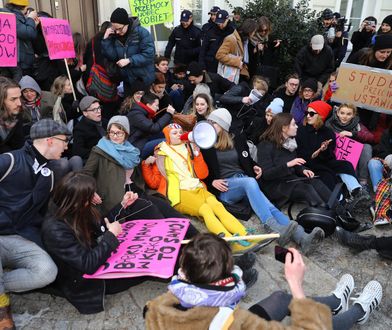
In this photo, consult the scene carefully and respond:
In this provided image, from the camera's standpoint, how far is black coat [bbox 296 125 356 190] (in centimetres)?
496

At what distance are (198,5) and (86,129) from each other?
5.70 meters

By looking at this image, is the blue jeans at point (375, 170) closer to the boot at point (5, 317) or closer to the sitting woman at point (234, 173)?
the sitting woman at point (234, 173)

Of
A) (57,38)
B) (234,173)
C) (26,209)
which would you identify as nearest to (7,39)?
(57,38)

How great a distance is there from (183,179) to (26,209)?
1.73 meters

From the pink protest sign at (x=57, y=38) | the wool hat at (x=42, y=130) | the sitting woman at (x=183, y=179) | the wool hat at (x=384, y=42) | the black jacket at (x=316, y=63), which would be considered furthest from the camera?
the black jacket at (x=316, y=63)

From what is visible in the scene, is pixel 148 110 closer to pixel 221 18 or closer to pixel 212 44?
pixel 212 44

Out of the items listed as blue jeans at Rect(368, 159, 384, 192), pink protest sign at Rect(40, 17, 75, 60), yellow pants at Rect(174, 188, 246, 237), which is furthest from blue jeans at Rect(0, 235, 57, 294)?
blue jeans at Rect(368, 159, 384, 192)

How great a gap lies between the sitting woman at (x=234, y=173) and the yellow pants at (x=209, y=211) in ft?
0.94

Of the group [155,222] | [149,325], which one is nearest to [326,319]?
[149,325]

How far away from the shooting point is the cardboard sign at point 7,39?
4555 millimetres

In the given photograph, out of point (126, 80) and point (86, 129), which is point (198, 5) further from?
point (86, 129)

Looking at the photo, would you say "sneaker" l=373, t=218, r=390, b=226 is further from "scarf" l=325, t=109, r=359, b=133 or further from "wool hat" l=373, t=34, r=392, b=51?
"wool hat" l=373, t=34, r=392, b=51

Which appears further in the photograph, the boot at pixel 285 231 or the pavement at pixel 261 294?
the boot at pixel 285 231

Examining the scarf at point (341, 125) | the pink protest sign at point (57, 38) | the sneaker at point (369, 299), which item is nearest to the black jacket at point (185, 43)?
the pink protest sign at point (57, 38)
